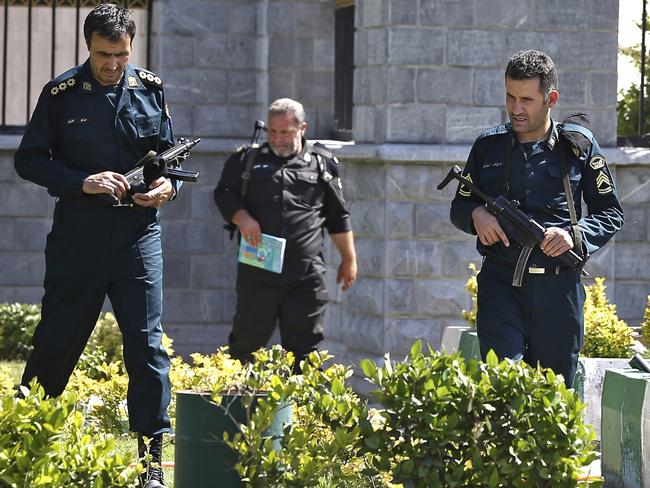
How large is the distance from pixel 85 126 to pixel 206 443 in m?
Answer: 1.52

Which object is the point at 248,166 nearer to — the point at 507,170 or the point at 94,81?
Answer: the point at 94,81

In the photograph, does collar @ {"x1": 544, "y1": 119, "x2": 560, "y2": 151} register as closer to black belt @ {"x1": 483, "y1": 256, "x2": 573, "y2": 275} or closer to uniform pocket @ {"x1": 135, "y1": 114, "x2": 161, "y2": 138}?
black belt @ {"x1": 483, "y1": 256, "x2": 573, "y2": 275}

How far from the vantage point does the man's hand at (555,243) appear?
18.9ft

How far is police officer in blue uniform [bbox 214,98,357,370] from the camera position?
8.81 meters

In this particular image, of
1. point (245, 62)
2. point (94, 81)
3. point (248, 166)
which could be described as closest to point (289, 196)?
point (248, 166)

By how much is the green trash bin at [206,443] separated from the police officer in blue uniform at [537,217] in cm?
113

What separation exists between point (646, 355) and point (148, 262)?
2962 mm

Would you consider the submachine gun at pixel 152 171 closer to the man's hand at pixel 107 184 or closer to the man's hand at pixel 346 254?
the man's hand at pixel 107 184

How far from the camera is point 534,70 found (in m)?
5.91

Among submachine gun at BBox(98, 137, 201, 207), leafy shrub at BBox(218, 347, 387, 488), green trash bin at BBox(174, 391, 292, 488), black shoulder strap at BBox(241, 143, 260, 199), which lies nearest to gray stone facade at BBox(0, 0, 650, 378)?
black shoulder strap at BBox(241, 143, 260, 199)

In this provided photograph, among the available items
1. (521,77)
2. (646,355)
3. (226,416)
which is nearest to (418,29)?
(646,355)

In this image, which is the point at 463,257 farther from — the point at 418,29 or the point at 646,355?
the point at 646,355

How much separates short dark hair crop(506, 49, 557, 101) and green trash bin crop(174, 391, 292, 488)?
5.64 feet

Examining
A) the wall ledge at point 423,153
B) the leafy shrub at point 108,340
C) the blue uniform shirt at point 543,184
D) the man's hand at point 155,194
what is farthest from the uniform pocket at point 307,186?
the blue uniform shirt at point 543,184
